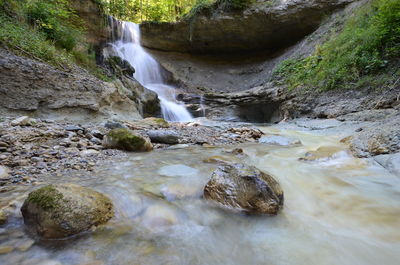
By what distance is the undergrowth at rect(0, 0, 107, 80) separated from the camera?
4762 mm

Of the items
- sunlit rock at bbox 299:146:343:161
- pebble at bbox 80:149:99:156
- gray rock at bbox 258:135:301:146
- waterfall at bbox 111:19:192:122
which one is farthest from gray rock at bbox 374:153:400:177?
waterfall at bbox 111:19:192:122

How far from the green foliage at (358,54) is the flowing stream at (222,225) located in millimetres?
4557

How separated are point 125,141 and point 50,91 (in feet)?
9.01

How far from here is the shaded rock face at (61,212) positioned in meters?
1.25

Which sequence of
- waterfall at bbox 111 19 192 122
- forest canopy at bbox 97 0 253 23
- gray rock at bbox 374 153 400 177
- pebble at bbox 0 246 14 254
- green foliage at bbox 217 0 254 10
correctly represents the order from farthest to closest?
forest canopy at bbox 97 0 253 23 < waterfall at bbox 111 19 192 122 < green foliage at bbox 217 0 254 10 < gray rock at bbox 374 153 400 177 < pebble at bbox 0 246 14 254

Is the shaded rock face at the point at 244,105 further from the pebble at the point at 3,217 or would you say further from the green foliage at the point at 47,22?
the pebble at the point at 3,217

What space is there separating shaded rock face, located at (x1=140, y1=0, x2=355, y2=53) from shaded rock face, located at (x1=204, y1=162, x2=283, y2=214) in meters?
11.8

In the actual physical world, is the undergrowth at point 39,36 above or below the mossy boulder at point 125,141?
above

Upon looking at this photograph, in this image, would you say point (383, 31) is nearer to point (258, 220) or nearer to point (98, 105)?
point (258, 220)

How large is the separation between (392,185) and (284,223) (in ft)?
4.16

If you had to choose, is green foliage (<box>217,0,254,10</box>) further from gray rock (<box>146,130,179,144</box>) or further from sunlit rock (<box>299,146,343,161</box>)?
sunlit rock (<box>299,146,343,161</box>)

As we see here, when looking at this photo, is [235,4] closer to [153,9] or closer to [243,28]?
[243,28]

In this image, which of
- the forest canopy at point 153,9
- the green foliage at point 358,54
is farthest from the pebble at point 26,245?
the forest canopy at point 153,9

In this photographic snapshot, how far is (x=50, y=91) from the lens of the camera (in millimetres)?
4609
